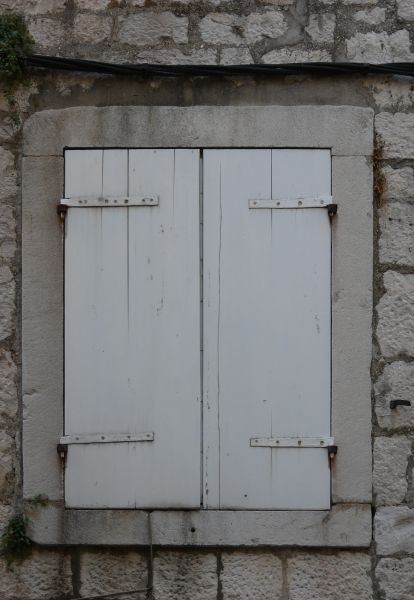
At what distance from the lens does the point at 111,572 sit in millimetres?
3709

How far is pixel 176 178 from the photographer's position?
370 centimetres

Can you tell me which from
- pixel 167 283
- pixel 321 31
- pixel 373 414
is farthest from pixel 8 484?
pixel 321 31

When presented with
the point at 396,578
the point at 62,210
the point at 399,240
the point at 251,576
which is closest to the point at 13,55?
the point at 62,210

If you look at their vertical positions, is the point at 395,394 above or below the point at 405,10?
below

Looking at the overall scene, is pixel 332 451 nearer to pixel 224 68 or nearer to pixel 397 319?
pixel 397 319

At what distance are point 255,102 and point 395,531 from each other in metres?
2.15

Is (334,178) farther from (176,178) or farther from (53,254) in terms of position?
(53,254)

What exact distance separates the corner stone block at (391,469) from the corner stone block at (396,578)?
0.92 feet

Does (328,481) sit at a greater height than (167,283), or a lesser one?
lesser

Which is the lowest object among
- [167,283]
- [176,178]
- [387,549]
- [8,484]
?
[387,549]

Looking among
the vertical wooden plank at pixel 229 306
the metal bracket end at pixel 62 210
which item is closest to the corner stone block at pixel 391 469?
the vertical wooden plank at pixel 229 306

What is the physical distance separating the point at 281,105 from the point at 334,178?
17.0 inches

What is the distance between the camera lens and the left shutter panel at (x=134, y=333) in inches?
145

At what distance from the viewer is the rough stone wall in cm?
368
